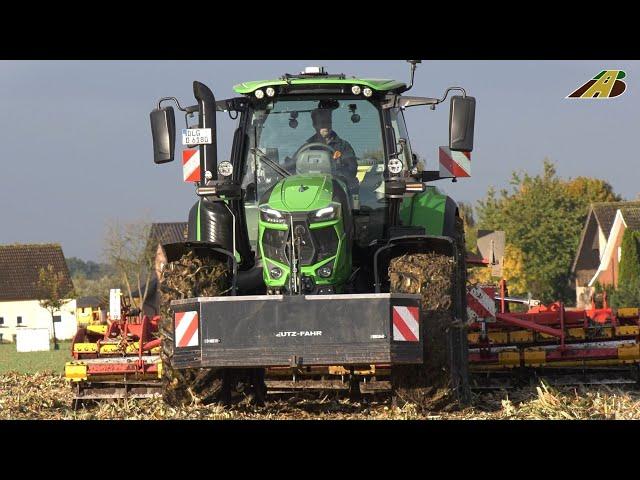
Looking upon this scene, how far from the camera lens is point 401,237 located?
10.1 metres

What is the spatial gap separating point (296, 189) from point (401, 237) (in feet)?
2.92

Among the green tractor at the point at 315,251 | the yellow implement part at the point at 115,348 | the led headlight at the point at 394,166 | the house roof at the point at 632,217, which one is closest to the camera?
the green tractor at the point at 315,251

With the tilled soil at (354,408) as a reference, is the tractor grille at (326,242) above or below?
above

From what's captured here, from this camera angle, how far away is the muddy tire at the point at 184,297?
33.3 ft

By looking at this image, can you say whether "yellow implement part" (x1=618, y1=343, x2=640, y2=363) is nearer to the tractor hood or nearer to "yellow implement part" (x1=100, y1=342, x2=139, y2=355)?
the tractor hood

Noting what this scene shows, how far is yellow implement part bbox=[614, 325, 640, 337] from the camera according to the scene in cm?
1333

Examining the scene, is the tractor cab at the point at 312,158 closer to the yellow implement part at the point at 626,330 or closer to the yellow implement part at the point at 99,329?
the yellow implement part at the point at 99,329

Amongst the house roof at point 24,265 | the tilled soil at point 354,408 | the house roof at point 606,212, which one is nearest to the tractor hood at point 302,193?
the tilled soil at point 354,408

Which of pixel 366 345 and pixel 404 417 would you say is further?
pixel 404 417

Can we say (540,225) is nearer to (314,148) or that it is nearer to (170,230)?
(170,230)

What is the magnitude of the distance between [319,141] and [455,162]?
1286 mm

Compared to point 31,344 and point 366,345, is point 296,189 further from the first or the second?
point 31,344

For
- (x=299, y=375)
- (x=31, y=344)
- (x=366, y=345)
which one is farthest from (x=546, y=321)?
(x=31, y=344)

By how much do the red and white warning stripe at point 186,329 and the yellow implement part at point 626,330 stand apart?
553 centimetres
